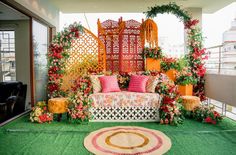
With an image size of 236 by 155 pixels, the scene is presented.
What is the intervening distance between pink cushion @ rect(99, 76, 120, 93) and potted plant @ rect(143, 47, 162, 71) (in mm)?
1329

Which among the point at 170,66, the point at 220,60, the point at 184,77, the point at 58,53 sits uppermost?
the point at 58,53

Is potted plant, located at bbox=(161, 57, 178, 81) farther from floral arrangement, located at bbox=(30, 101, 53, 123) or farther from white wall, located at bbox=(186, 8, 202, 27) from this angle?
floral arrangement, located at bbox=(30, 101, 53, 123)

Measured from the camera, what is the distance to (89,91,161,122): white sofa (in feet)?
13.8

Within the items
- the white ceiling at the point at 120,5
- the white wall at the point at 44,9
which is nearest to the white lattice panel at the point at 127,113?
the white wall at the point at 44,9

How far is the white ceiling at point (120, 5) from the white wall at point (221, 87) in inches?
91.4

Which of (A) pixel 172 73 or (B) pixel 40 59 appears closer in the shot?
(A) pixel 172 73

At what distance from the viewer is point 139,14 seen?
749 cm

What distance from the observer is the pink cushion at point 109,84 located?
14.5 feet

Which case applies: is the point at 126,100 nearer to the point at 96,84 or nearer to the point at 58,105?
the point at 96,84

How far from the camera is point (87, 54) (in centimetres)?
566

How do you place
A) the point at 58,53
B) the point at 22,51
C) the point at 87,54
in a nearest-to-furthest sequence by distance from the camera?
the point at 58,53 < the point at 87,54 < the point at 22,51

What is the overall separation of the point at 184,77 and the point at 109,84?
219 cm

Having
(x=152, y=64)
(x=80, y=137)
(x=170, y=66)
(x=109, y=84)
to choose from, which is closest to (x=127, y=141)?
(x=80, y=137)

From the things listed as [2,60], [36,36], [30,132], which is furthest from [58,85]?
[2,60]
